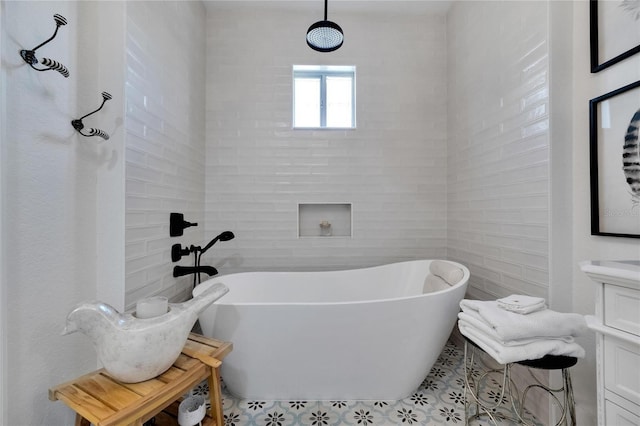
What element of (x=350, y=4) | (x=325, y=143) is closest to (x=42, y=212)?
(x=325, y=143)

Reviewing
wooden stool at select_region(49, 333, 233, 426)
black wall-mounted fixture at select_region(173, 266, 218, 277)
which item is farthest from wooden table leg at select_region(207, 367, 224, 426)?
black wall-mounted fixture at select_region(173, 266, 218, 277)

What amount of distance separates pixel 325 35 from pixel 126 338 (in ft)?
6.07

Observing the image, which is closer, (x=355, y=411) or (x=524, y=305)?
(x=524, y=305)

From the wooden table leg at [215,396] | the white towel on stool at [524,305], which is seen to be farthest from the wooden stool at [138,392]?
the white towel on stool at [524,305]

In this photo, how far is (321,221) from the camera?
2.32 metres

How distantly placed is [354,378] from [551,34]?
6.77 feet

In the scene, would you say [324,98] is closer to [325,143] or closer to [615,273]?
[325,143]

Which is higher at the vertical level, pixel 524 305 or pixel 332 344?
pixel 524 305

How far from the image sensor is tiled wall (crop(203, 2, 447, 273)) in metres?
2.22

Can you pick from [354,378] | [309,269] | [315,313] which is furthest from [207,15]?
[354,378]

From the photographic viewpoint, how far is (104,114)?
1.14m

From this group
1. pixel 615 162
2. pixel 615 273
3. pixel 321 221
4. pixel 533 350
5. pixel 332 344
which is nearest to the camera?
pixel 615 273

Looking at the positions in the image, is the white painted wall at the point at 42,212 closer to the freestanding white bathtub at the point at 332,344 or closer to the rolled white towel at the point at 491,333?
the freestanding white bathtub at the point at 332,344

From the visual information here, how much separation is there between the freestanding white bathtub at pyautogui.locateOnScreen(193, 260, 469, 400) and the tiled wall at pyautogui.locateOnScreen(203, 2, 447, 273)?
2.81ft
